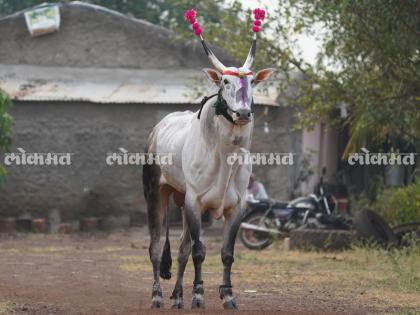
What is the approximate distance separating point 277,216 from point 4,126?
4989 millimetres

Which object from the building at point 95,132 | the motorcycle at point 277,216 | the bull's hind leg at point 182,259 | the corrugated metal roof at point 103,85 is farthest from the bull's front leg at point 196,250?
the building at point 95,132

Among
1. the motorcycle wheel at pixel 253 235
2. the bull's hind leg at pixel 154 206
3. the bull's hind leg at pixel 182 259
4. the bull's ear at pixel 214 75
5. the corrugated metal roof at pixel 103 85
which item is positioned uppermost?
the corrugated metal roof at pixel 103 85

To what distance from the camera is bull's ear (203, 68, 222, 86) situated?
921 centimetres

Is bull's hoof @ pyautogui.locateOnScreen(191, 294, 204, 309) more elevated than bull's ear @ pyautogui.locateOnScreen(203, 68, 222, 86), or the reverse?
bull's ear @ pyautogui.locateOnScreen(203, 68, 222, 86)

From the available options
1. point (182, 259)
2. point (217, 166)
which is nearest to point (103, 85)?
point (182, 259)

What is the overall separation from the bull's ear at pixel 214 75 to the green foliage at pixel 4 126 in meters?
9.63

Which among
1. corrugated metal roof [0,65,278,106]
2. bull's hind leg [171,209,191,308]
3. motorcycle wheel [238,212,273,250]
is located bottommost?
motorcycle wheel [238,212,273,250]

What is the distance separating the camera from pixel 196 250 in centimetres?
920

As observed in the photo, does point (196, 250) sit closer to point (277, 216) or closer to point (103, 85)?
point (277, 216)

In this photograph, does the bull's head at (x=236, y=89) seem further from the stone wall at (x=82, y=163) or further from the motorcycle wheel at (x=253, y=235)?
the stone wall at (x=82, y=163)

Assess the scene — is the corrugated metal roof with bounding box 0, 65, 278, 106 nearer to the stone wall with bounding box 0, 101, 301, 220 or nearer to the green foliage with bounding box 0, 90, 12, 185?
the stone wall with bounding box 0, 101, 301, 220

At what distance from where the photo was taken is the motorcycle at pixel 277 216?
18.0 m

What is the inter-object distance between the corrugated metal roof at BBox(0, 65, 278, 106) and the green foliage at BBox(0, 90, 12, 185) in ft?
5.89

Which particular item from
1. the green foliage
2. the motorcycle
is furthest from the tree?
the green foliage
